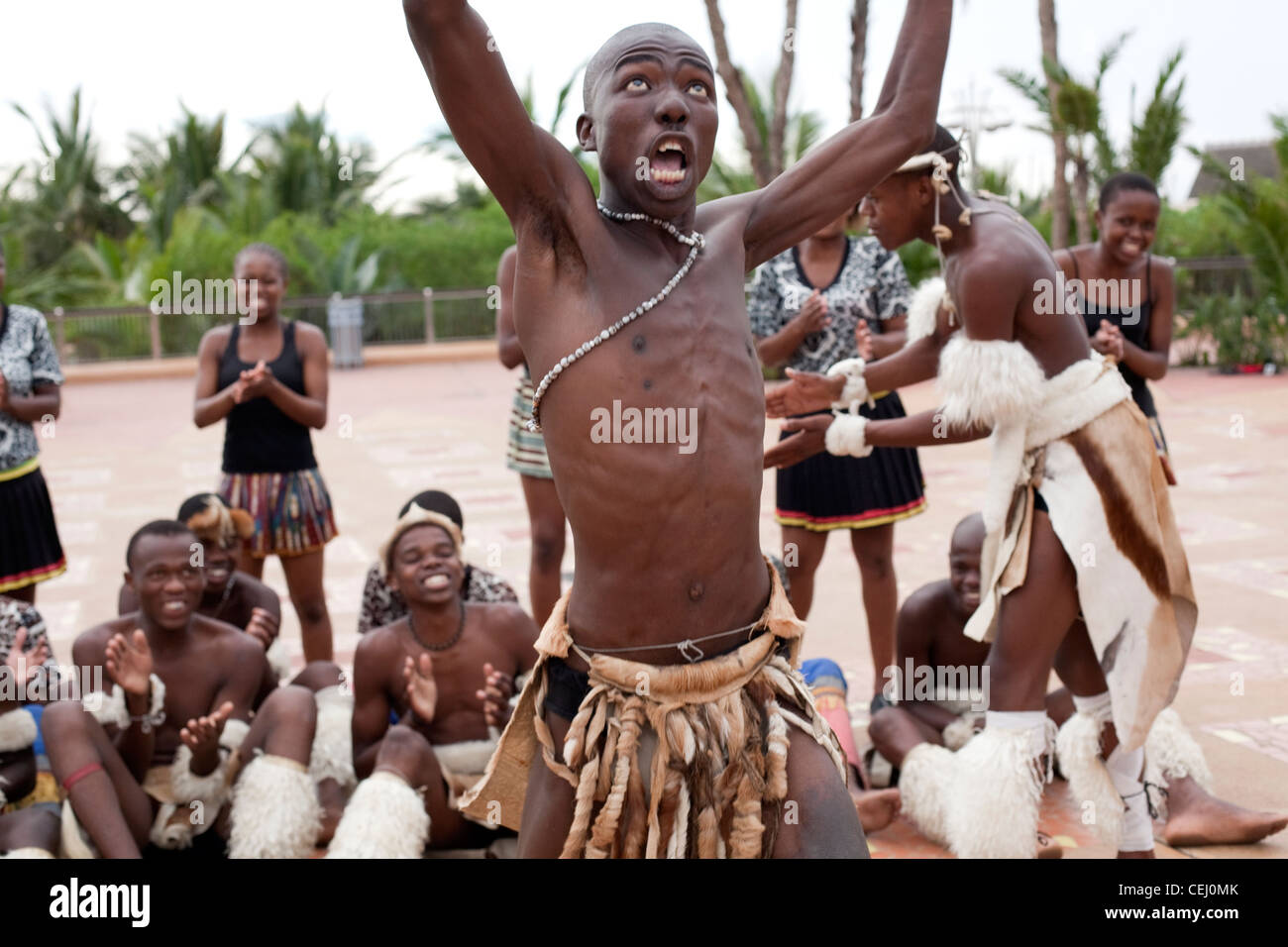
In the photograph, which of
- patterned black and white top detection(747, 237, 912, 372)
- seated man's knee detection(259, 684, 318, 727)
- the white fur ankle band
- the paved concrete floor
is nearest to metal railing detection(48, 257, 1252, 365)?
the paved concrete floor

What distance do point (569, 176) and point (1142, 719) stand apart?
2.14 meters

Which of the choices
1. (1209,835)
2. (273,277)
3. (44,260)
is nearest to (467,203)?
(44,260)

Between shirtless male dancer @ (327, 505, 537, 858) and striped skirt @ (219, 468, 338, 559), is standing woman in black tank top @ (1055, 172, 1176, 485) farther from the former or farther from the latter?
striped skirt @ (219, 468, 338, 559)

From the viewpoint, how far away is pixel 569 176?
96.3 inches

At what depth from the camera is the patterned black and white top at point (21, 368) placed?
497 cm

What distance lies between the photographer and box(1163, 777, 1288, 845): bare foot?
3.79 metres

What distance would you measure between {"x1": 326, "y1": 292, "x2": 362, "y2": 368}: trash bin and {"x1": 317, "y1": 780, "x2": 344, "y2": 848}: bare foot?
16.5 m

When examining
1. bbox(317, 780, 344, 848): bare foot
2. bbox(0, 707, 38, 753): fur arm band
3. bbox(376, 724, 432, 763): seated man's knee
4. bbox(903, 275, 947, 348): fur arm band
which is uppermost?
bbox(903, 275, 947, 348): fur arm band

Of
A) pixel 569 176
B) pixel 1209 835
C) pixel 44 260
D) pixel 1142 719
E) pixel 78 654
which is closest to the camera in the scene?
pixel 569 176

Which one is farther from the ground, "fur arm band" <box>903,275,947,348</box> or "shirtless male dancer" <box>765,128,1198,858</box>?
"fur arm band" <box>903,275,947,348</box>

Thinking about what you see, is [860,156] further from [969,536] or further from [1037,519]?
[969,536]

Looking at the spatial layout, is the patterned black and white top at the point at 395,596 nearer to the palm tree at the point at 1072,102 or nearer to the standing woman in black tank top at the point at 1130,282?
the standing woman in black tank top at the point at 1130,282

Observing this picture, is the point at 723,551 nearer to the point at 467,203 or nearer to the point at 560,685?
the point at 560,685

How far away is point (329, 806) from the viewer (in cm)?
417
